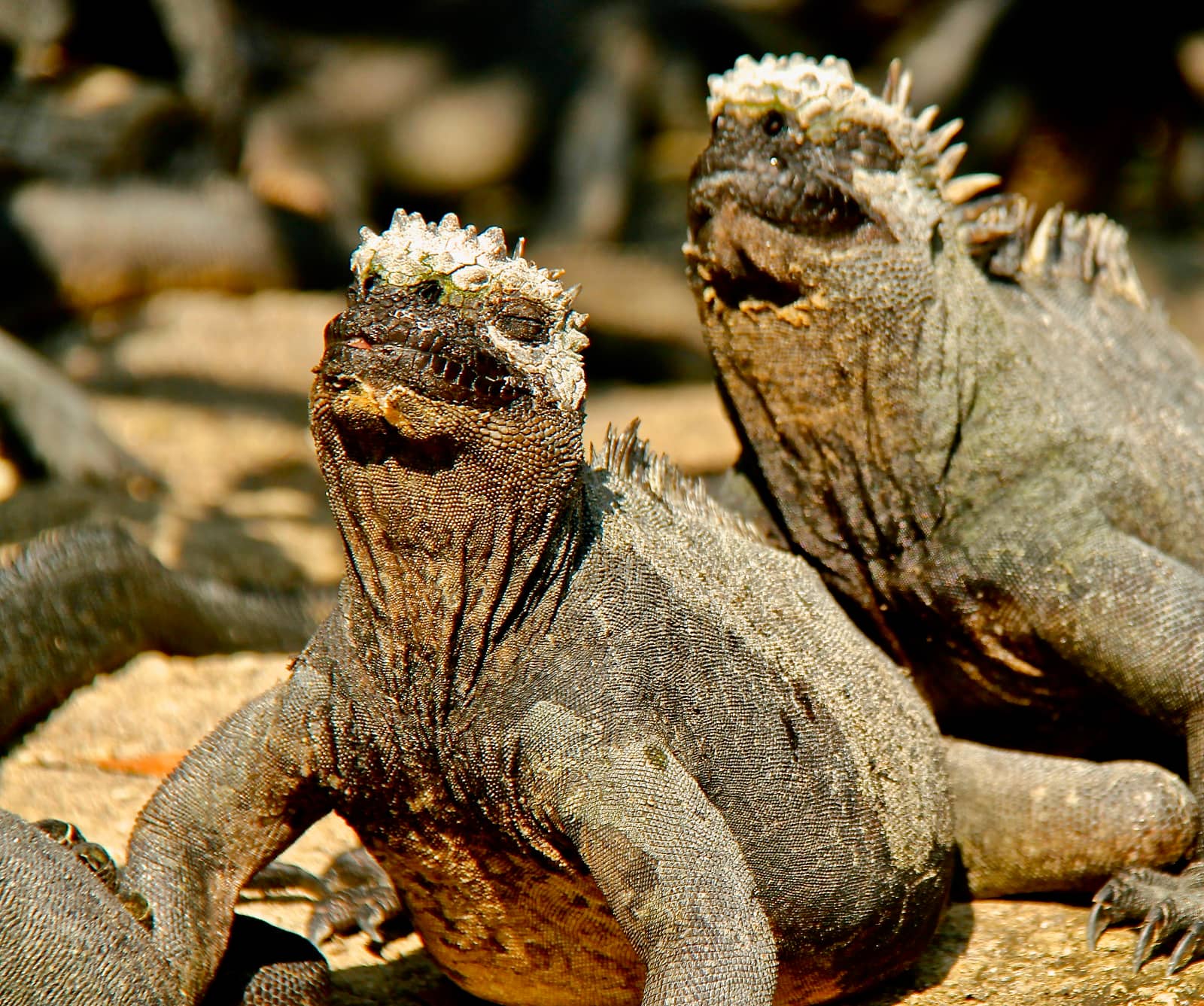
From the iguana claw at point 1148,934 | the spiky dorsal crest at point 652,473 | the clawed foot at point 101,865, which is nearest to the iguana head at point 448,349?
the spiky dorsal crest at point 652,473

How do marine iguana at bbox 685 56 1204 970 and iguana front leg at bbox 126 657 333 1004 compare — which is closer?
iguana front leg at bbox 126 657 333 1004

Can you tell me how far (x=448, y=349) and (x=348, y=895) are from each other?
78.8 inches

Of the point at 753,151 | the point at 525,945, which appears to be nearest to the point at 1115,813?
the point at 525,945

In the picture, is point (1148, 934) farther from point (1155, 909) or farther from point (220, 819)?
point (220, 819)

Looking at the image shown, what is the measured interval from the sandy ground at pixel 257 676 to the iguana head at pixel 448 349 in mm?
1662

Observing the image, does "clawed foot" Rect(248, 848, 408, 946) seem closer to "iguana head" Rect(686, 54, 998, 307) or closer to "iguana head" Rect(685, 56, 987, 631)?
"iguana head" Rect(685, 56, 987, 631)

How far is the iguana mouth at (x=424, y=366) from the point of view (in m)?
2.99

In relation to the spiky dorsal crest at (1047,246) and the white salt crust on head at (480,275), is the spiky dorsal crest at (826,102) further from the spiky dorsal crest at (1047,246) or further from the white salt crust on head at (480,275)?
the white salt crust on head at (480,275)

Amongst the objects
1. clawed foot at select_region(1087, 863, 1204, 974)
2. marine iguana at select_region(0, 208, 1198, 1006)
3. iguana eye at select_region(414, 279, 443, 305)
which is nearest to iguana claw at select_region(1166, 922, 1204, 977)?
clawed foot at select_region(1087, 863, 1204, 974)

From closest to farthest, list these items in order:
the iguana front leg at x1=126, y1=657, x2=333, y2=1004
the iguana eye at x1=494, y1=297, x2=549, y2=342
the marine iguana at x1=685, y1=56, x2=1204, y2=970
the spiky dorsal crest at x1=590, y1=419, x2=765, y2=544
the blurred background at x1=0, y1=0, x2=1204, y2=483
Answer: the iguana eye at x1=494, y1=297, x2=549, y2=342 < the iguana front leg at x1=126, y1=657, x2=333, y2=1004 < the spiky dorsal crest at x1=590, y1=419, x2=765, y2=544 < the marine iguana at x1=685, y1=56, x2=1204, y2=970 < the blurred background at x1=0, y1=0, x2=1204, y2=483

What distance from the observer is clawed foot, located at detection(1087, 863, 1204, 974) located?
3756 millimetres

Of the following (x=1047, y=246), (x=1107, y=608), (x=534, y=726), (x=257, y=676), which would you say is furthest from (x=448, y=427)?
(x=257, y=676)

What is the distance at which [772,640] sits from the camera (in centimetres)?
356

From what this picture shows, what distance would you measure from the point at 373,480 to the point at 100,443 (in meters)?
5.93
